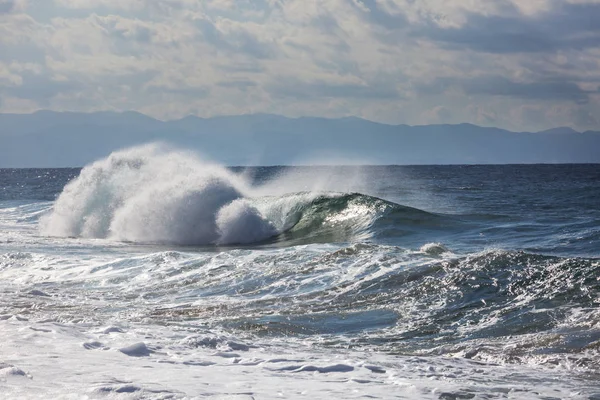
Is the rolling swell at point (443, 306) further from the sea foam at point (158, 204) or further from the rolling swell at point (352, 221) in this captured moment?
the sea foam at point (158, 204)

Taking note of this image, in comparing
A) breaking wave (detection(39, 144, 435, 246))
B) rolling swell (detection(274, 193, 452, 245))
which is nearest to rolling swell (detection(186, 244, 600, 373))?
rolling swell (detection(274, 193, 452, 245))

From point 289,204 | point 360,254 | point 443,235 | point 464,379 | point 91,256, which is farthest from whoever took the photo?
point 289,204

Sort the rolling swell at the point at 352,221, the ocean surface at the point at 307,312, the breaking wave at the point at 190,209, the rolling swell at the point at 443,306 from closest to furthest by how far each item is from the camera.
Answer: the ocean surface at the point at 307,312
the rolling swell at the point at 443,306
the rolling swell at the point at 352,221
the breaking wave at the point at 190,209

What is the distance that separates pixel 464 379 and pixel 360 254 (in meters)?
7.87

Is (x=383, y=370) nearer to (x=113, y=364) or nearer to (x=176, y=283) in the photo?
(x=113, y=364)

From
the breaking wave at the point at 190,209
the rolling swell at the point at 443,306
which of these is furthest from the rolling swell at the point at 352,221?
the rolling swell at the point at 443,306

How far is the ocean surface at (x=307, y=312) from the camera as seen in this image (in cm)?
729

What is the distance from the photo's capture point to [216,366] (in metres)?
7.86

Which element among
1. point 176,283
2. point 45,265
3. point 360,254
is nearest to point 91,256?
point 45,265

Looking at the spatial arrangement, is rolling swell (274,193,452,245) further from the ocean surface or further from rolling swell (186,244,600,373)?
rolling swell (186,244,600,373)

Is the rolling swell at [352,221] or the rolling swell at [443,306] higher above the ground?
the rolling swell at [352,221]

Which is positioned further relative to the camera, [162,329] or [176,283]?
[176,283]

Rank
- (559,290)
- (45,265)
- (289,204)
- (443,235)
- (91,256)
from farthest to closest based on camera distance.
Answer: (289,204) → (443,235) → (91,256) → (45,265) → (559,290)

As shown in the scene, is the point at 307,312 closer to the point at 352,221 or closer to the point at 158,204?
the point at 352,221
